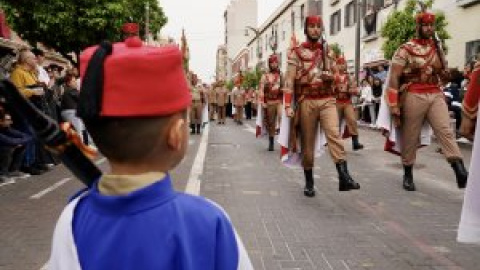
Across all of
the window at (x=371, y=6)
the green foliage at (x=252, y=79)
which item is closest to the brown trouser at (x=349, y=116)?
the window at (x=371, y=6)

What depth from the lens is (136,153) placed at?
172cm

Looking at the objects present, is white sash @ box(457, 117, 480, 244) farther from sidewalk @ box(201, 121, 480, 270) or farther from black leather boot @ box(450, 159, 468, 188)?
black leather boot @ box(450, 159, 468, 188)

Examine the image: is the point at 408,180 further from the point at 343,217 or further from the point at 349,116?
the point at 349,116

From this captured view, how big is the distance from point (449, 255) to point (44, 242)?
3.26 m

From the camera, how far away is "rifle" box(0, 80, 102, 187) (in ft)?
5.45

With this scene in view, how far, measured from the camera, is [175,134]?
172 cm

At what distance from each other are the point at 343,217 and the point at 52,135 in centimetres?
482

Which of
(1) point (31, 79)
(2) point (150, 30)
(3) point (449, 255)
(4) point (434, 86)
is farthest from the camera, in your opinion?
(2) point (150, 30)

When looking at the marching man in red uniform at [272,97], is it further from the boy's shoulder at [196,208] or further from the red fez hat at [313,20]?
the boy's shoulder at [196,208]

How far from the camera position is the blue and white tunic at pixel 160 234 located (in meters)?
1.67

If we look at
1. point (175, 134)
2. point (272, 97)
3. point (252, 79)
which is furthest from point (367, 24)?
point (175, 134)

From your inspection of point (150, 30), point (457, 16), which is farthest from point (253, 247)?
point (150, 30)

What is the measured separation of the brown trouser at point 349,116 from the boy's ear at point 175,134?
1093 centimetres

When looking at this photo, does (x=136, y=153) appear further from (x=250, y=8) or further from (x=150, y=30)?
(x=250, y=8)
